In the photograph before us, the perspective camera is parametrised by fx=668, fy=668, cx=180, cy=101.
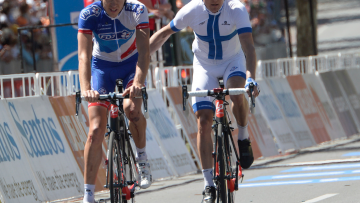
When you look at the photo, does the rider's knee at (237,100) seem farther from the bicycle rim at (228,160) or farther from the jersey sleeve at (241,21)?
the jersey sleeve at (241,21)

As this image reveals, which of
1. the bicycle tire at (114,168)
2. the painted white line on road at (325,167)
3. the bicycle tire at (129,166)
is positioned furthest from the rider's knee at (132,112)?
the painted white line on road at (325,167)

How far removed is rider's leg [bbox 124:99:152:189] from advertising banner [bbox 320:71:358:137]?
Result: 9.33m

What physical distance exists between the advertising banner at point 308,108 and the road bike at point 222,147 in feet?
25.7

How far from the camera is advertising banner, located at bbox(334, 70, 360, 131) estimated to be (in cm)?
1611

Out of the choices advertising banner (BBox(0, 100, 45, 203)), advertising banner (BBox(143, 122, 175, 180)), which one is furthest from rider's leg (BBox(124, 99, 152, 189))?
advertising banner (BBox(143, 122, 175, 180))

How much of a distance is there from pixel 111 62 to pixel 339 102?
10021mm

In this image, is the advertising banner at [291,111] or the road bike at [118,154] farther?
the advertising banner at [291,111]

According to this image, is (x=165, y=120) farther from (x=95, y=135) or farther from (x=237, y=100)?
(x=95, y=135)

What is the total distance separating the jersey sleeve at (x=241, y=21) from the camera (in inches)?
259

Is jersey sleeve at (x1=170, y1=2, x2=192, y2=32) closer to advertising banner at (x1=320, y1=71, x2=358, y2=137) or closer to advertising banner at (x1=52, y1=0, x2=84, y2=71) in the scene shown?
advertising banner at (x1=52, y1=0, x2=84, y2=71)

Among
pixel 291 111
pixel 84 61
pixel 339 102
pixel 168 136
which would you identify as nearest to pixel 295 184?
pixel 168 136

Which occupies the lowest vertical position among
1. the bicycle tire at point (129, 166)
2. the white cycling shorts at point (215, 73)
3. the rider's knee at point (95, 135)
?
the bicycle tire at point (129, 166)

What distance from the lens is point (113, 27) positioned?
6.54 metres

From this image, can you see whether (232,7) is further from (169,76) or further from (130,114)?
(169,76)
